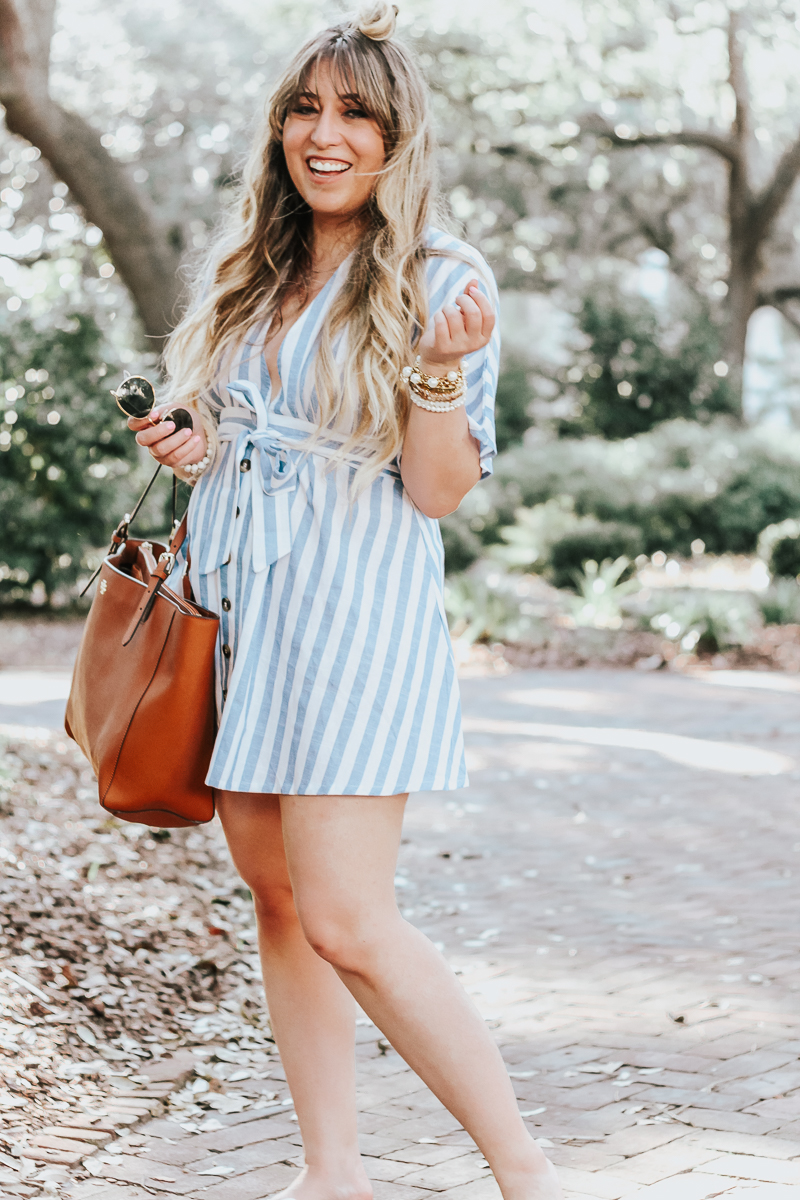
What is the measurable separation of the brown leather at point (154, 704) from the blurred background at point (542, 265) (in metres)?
4.81

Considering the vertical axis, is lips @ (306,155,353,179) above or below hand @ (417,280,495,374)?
above

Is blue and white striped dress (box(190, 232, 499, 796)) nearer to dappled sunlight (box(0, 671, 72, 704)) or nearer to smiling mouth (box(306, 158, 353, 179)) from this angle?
smiling mouth (box(306, 158, 353, 179))

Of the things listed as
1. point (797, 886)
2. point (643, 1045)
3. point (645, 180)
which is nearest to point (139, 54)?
point (645, 180)

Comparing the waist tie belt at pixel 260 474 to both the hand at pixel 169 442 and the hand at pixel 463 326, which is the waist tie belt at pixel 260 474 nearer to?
the hand at pixel 169 442

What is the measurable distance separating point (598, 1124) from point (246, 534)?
1.44m

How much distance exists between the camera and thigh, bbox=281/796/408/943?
202 centimetres

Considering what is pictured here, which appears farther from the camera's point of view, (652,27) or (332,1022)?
(652,27)

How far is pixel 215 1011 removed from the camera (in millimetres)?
3398

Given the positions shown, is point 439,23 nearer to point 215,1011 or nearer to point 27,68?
point 27,68

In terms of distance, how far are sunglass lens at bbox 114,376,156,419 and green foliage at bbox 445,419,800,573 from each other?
11.6 meters

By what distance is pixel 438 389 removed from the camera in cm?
199

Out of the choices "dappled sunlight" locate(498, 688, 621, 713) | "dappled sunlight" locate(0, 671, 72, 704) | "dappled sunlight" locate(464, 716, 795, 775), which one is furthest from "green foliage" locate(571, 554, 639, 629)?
"dappled sunlight" locate(0, 671, 72, 704)

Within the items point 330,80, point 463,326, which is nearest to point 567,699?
point 330,80

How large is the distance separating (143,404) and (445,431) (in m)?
0.54
